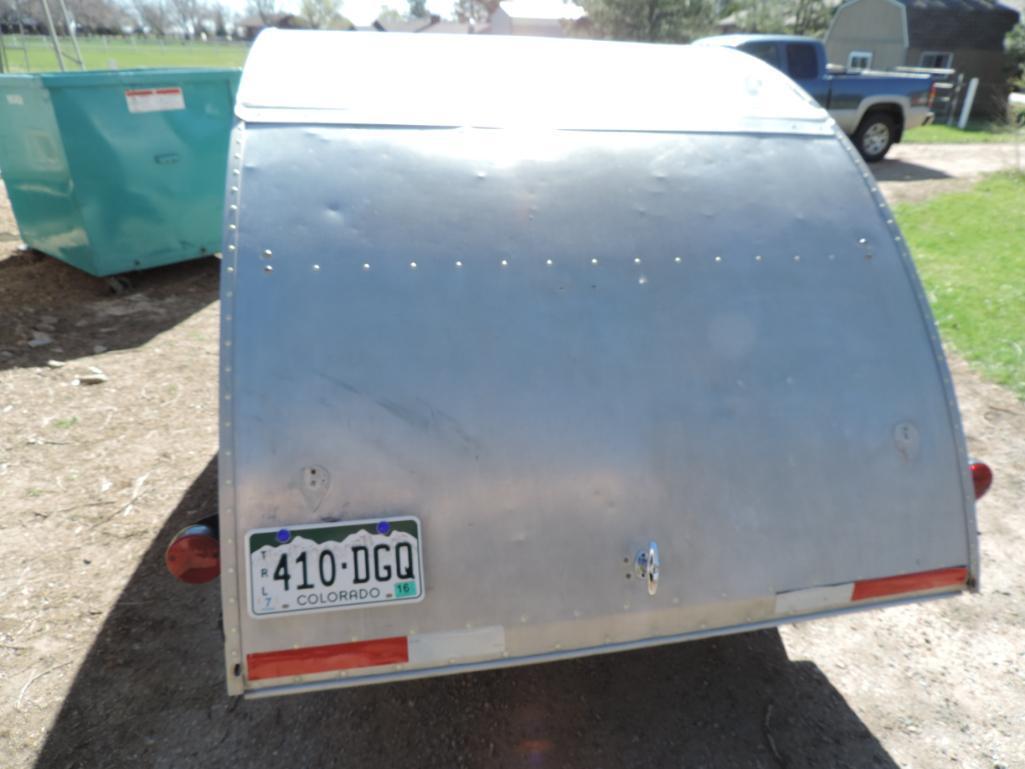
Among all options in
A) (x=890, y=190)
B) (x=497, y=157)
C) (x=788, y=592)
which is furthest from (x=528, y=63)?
(x=890, y=190)

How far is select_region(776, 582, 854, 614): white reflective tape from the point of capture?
2.14m

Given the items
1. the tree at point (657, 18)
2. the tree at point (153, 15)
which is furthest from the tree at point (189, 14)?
the tree at point (657, 18)

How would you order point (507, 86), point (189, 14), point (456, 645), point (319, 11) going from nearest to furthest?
1. point (456, 645)
2. point (507, 86)
3. point (319, 11)
4. point (189, 14)

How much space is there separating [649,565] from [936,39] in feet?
103

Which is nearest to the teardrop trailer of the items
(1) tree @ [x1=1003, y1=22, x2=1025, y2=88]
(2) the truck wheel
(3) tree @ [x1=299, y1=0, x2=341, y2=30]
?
(2) the truck wheel

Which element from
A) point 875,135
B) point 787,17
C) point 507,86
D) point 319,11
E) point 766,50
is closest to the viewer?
point 507,86

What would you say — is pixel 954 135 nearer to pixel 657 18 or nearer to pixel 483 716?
pixel 657 18

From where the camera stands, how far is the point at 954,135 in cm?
1927

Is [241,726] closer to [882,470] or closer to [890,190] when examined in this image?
[882,470]

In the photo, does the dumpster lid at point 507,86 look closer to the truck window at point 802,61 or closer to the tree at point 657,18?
the truck window at point 802,61

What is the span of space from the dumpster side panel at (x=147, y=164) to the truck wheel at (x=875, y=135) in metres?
11.5

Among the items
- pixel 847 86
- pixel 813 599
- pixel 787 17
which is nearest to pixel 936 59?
pixel 787 17

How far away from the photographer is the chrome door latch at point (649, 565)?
203 cm

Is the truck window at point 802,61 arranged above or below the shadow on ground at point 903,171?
above
